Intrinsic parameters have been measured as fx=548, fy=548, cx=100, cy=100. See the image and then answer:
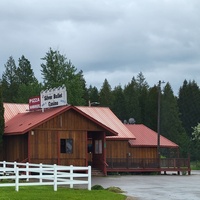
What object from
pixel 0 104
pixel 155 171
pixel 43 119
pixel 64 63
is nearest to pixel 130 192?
pixel 43 119

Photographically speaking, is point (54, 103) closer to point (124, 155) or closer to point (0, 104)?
point (0, 104)

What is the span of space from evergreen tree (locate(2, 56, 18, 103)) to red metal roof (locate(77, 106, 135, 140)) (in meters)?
42.9

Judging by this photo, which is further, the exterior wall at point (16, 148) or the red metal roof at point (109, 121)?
the red metal roof at point (109, 121)

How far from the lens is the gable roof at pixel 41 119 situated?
128 ft

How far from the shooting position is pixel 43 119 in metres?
38.8

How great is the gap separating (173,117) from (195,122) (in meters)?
10.3

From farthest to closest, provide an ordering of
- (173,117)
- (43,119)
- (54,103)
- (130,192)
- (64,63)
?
(173,117)
(64,63)
(54,103)
(43,119)
(130,192)

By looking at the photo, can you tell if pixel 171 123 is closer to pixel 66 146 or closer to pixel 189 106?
pixel 189 106

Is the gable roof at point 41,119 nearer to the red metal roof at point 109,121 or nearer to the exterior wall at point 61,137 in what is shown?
the red metal roof at point 109,121

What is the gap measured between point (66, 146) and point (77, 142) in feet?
2.90

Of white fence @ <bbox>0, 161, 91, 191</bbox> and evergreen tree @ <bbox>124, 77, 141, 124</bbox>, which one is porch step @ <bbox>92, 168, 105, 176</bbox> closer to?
white fence @ <bbox>0, 161, 91, 191</bbox>

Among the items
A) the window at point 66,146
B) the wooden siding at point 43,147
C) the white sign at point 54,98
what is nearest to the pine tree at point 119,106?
the white sign at point 54,98

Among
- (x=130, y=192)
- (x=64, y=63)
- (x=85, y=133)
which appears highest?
(x=64, y=63)

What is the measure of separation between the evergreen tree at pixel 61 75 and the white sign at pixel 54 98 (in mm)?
36471
